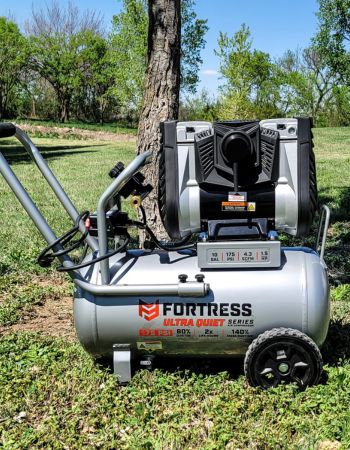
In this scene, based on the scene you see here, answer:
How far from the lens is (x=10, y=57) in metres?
40.6

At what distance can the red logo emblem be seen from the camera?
2.89 meters

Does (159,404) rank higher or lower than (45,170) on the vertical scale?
lower

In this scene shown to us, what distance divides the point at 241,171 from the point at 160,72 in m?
1.88

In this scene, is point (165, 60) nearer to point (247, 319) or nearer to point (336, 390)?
point (247, 319)

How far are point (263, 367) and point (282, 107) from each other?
129 ft

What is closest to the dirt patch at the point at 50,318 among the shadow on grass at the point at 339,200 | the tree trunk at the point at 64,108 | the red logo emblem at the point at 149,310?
the red logo emblem at the point at 149,310

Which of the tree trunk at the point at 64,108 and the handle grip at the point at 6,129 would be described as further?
the tree trunk at the point at 64,108

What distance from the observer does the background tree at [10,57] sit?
39.7 metres

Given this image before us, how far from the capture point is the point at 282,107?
1594 inches

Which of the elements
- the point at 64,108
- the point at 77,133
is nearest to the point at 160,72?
the point at 77,133

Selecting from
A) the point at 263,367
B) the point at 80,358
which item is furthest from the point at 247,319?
the point at 80,358

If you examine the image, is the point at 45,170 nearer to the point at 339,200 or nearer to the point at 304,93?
the point at 339,200

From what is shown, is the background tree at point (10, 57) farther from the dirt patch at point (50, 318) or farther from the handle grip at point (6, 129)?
the handle grip at point (6, 129)

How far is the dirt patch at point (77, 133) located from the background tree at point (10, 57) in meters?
7.64
